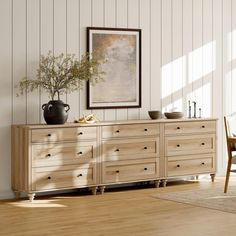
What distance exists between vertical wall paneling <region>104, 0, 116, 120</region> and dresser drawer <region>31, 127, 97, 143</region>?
59cm

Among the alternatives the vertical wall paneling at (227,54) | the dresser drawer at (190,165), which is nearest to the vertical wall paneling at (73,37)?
the dresser drawer at (190,165)

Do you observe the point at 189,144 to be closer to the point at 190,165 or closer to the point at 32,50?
the point at 190,165

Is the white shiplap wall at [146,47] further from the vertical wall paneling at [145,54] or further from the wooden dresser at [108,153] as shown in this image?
the wooden dresser at [108,153]

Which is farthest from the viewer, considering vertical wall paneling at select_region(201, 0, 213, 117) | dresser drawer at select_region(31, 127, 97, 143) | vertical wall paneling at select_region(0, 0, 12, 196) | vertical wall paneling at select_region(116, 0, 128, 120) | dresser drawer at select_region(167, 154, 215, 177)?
vertical wall paneling at select_region(201, 0, 213, 117)

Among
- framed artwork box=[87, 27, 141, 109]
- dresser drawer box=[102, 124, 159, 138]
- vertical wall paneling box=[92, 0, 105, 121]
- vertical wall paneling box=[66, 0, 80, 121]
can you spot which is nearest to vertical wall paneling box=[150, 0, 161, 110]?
framed artwork box=[87, 27, 141, 109]

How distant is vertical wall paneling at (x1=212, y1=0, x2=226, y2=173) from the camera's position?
8.77 m

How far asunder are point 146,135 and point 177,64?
1.23 m

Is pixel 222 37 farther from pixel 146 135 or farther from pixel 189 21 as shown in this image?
pixel 146 135

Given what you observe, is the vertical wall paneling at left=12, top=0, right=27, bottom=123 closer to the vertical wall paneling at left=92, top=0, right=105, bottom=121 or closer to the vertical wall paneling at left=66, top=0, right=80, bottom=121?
the vertical wall paneling at left=66, top=0, right=80, bottom=121

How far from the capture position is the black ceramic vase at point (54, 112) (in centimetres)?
699

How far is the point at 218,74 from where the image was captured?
8.82 metres

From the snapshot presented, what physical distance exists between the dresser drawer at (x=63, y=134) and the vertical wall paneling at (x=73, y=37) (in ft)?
1.27

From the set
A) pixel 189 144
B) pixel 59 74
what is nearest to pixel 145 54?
pixel 189 144

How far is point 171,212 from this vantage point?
6.25 meters
